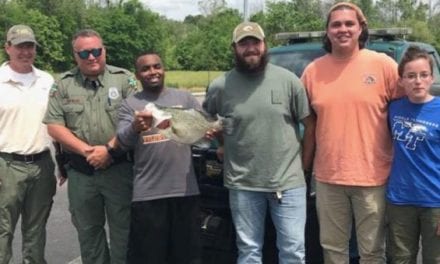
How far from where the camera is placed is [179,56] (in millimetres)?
62062

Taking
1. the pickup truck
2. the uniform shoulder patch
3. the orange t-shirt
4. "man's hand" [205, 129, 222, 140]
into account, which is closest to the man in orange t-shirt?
the orange t-shirt

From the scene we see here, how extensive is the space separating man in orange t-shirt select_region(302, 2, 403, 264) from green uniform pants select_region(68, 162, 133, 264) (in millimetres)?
1442

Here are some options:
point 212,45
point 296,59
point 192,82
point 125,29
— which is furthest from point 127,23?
point 296,59

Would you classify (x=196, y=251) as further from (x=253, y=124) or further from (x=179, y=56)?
(x=179, y=56)

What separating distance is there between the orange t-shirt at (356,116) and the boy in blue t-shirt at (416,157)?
8 cm

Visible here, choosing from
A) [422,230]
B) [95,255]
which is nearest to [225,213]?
[95,255]

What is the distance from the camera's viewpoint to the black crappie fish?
12.4ft

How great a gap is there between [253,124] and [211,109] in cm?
39

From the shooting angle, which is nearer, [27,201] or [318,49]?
[27,201]

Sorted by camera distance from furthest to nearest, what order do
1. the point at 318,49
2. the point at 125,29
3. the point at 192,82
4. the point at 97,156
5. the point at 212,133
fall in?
1. the point at 125,29
2. the point at 192,82
3. the point at 318,49
4. the point at 97,156
5. the point at 212,133

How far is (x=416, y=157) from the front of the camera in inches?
145

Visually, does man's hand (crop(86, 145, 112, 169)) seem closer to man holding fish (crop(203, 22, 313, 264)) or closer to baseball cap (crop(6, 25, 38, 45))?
man holding fish (crop(203, 22, 313, 264))

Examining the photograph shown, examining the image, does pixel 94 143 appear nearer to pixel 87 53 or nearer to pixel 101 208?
pixel 101 208

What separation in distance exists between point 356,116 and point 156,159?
1350 mm
